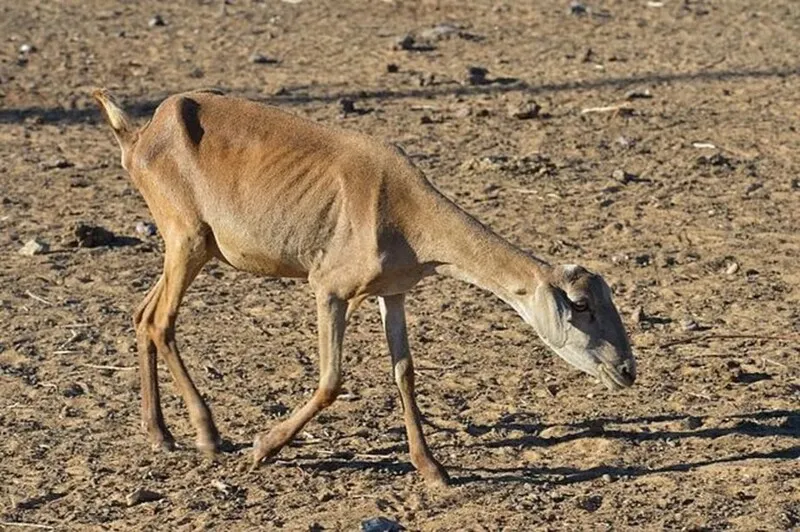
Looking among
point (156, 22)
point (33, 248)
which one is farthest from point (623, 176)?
point (156, 22)

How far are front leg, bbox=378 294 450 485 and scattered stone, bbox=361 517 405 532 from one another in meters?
0.57

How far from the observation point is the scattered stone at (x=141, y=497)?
7.43m

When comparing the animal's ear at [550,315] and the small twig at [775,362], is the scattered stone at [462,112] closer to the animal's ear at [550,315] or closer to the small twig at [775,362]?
the small twig at [775,362]

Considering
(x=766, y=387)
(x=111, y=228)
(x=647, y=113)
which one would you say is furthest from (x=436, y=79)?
(x=766, y=387)

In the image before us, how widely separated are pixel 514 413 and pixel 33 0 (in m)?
11.9

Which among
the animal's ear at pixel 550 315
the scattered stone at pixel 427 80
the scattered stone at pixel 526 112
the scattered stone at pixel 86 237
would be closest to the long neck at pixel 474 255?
the animal's ear at pixel 550 315

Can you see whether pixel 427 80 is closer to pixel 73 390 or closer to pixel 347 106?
pixel 347 106

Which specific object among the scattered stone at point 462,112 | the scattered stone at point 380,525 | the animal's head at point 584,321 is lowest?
the scattered stone at point 462,112

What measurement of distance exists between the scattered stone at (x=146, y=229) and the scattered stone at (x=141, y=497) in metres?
4.06

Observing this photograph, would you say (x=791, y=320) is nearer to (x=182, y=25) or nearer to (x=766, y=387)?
(x=766, y=387)

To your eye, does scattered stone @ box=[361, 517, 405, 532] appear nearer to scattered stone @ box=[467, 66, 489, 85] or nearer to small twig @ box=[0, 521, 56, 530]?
small twig @ box=[0, 521, 56, 530]

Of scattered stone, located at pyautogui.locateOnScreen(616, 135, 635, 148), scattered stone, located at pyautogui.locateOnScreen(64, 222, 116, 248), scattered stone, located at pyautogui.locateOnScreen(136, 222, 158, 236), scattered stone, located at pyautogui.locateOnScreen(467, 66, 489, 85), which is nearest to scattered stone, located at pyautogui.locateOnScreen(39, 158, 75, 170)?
scattered stone, located at pyautogui.locateOnScreen(136, 222, 158, 236)

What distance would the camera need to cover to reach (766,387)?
8656 mm

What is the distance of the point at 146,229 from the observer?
450 inches
